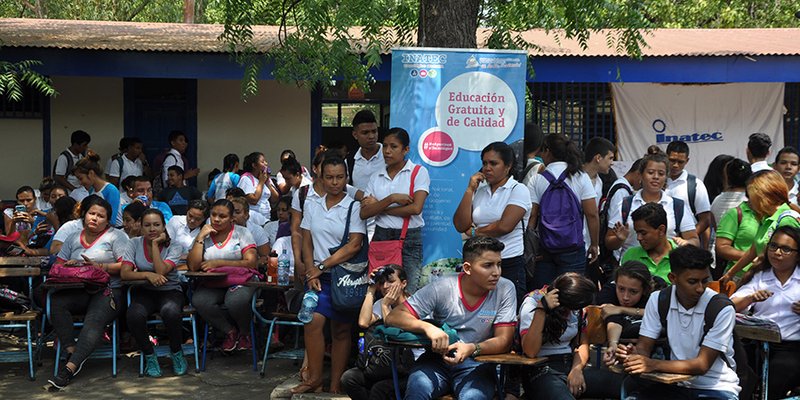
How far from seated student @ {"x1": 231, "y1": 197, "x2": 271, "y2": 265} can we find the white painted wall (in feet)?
14.8

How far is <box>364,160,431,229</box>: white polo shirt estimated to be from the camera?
7.04m

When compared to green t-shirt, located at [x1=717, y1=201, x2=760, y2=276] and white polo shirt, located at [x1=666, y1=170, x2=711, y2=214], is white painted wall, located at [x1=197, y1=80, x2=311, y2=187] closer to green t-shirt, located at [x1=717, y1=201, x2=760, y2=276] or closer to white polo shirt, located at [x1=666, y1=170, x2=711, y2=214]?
white polo shirt, located at [x1=666, y1=170, x2=711, y2=214]

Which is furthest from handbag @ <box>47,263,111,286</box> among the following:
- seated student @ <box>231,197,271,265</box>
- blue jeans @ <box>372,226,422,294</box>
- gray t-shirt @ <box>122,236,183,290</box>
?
blue jeans @ <box>372,226,422,294</box>

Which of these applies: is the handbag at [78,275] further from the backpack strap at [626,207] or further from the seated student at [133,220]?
the backpack strap at [626,207]

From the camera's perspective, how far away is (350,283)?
277 inches

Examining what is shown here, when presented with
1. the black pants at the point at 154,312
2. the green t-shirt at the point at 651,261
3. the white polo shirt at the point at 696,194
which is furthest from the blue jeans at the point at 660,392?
the black pants at the point at 154,312

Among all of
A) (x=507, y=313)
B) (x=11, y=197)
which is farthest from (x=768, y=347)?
(x=11, y=197)

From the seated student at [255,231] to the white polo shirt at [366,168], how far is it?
1.52 meters

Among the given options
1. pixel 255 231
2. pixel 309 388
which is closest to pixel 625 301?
pixel 309 388

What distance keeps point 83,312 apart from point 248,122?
5741 mm

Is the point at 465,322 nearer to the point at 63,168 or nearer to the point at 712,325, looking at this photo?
the point at 712,325

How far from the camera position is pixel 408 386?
5.82 metres

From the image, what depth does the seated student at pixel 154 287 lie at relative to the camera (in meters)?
8.27

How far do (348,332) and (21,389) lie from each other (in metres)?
2.79
